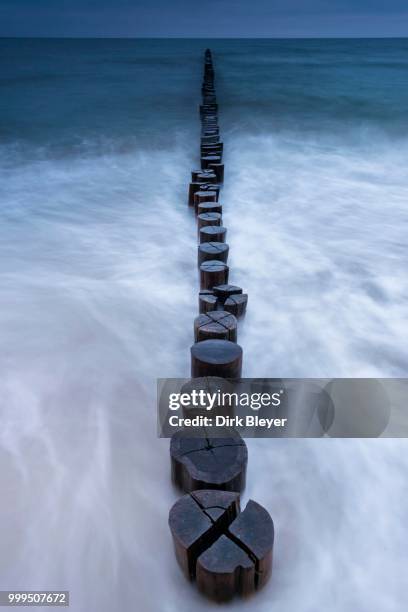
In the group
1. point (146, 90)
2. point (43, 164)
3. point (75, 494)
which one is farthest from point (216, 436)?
point (146, 90)

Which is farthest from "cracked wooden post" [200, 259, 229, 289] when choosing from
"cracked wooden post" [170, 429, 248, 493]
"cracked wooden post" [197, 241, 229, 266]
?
"cracked wooden post" [170, 429, 248, 493]

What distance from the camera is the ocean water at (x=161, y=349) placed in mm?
1879

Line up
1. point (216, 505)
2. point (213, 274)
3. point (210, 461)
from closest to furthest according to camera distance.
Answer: point (216, 505) < point (210, 461) < point (213, 274)

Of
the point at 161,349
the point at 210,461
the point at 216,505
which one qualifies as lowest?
the point at 216,505

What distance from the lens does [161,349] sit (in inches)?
125

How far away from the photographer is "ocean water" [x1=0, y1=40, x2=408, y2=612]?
1.88m

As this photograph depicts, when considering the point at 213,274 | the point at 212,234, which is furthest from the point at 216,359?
the point at 212,234

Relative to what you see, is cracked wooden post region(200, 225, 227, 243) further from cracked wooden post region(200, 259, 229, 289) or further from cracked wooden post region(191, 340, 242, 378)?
cracked wooden post region(191, 340, 242, 378)

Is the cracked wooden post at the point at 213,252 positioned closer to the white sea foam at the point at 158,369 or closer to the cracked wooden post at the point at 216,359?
the white sea foam at the point at 158,369

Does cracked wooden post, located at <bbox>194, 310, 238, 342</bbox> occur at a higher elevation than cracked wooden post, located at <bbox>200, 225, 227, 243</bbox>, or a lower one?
lower

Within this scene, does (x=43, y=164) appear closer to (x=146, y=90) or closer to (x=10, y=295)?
(x=10, y=295)

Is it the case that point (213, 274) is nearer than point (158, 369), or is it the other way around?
point (158, 369)
